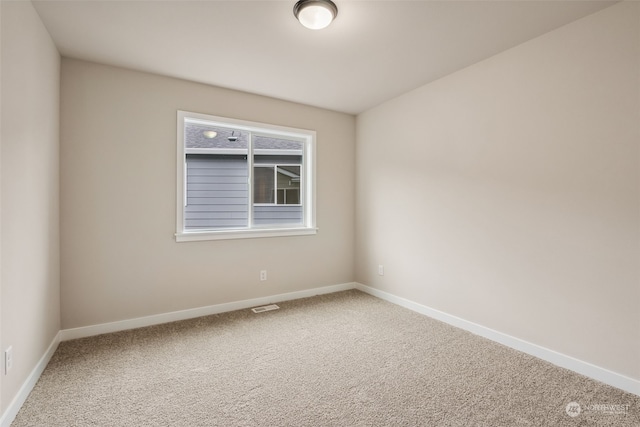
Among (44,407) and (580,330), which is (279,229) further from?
(580,330)

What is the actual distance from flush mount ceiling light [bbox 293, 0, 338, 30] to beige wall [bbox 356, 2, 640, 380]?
1.57 m

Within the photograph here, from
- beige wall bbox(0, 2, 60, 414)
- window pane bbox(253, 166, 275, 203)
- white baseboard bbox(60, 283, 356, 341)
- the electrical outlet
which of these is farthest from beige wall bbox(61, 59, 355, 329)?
the electrical outlet

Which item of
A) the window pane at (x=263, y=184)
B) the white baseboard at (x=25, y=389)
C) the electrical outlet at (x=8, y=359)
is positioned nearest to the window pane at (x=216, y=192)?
the window pane at (x=263, y=184)

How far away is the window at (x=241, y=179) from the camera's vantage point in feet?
11.1

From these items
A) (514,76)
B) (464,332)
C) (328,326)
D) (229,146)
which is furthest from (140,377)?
(514,76)

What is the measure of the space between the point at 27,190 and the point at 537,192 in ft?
11.8

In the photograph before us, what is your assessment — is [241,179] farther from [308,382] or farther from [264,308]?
[308,382]

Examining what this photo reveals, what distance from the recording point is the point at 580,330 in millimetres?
2207

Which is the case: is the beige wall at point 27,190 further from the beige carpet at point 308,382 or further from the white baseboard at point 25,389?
the beige carpet at point 308,382

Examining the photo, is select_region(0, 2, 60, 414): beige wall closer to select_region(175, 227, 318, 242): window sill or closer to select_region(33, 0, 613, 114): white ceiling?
select_region(33, 0, 613, 114): white ceiling

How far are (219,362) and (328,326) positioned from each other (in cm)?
110

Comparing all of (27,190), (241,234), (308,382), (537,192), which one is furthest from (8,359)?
(537,192)

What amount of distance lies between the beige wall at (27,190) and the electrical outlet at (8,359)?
0.12ft

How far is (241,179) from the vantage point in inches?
146
